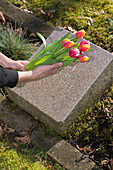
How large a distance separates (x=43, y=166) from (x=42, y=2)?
9.89 ft

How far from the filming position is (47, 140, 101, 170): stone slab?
248 cm

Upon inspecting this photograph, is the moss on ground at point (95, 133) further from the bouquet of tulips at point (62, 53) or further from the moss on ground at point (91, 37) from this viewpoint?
the bouquet of tulips at point (62, 53)

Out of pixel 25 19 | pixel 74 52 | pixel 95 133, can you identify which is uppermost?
pixel 74 52

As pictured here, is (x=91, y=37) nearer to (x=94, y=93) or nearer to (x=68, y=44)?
(x=94, y=93)

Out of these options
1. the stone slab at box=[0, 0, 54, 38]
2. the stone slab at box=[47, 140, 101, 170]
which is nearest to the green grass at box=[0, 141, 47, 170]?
the stone slab at box=[47, 140, 101, 170]

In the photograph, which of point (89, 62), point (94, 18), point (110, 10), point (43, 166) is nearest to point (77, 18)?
point (94, 18)

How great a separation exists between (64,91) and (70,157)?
74cm

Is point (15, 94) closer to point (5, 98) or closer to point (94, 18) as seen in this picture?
point (5, 98)

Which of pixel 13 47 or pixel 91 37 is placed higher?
pixel 91 37

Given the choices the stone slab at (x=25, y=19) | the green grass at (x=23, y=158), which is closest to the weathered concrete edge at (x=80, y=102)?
the green grass at (x=23, y=158)

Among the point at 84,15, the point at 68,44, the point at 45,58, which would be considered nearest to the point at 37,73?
the point at 45,58

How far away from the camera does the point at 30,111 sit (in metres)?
2.80

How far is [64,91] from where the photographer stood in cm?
254

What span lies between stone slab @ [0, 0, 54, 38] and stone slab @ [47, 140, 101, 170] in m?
1.77
